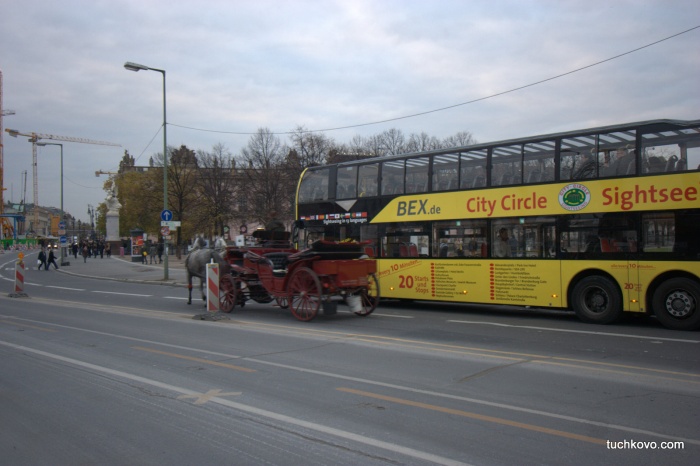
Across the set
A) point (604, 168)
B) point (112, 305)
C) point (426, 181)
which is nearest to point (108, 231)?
point (112, 305)

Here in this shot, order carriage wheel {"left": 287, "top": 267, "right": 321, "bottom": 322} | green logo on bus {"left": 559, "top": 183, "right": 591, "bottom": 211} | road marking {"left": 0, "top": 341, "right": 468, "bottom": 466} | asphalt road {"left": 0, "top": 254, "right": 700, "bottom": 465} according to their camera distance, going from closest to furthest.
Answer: road marking {"left": 0, "top": 341, "right": 468, "bottom": 466}
asphalt road {"left": 0, "top": 254, "right": 700, "bottom": 465}
green logo on bus {"left": 559, "top": 183, "right": 591, "bottom": 211}
carriage wheel {"left": 287, "top": 267, "right": 321, "bottom": 322}

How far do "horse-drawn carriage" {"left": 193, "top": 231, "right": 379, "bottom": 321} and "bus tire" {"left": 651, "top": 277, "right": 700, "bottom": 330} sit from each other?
19.7 feet

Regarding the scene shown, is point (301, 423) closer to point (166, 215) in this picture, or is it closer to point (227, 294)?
point (227, 294)

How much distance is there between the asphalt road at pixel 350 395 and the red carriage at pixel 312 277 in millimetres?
1275

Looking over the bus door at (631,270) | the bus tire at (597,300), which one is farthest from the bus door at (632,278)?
the bus tire at (597,300)

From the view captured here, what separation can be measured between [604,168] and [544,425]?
26.2 ft

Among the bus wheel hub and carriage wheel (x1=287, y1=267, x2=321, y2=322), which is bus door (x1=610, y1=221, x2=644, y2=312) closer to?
the bus wheel hub

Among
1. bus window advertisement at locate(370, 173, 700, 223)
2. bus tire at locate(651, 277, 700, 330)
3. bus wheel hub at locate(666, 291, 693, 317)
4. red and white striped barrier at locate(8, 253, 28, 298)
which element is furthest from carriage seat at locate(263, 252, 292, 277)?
red and white striped barrier at locate(8, 253, 28, 298)

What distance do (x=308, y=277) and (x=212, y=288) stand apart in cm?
240

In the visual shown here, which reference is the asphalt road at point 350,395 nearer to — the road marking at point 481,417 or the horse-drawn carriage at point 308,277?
the road marking at point 481,417

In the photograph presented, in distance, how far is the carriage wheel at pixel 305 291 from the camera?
40.6 ft

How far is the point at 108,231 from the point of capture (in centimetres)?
6656


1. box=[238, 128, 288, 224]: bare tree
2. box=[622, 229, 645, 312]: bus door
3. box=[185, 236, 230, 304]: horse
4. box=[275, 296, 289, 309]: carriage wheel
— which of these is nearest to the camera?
box=[622, 229, 645, 312]: bus door

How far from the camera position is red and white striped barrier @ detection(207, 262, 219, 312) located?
507 inches
